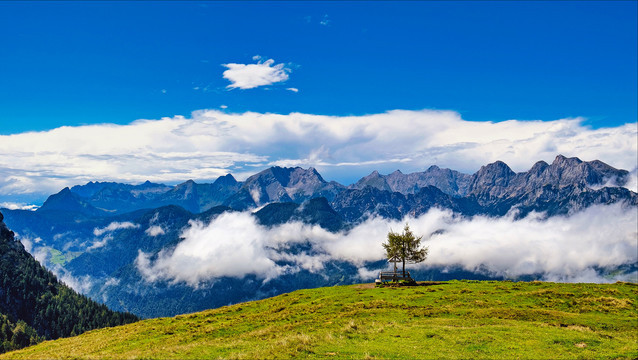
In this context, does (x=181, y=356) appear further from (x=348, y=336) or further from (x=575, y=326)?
(x=575, y=326)

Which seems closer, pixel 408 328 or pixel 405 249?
pixel 408 328

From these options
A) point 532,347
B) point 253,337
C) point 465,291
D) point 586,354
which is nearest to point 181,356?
point 253,337

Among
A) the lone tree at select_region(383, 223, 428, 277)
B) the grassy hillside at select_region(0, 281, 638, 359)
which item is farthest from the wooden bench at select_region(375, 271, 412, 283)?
the grassy hillside at select_region(0, 281, 638, 359)

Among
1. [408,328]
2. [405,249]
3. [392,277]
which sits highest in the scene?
[405,249]

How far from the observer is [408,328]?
35.6m

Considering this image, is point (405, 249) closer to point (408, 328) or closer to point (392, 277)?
point (392, 277)

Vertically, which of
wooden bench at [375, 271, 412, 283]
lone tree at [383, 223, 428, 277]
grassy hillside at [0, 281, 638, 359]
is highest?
lone tree at [383, 223, 428, 277]

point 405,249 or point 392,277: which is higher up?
point 405,249

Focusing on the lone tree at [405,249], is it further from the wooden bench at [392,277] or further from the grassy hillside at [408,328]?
the grassy hillside at [408,328]

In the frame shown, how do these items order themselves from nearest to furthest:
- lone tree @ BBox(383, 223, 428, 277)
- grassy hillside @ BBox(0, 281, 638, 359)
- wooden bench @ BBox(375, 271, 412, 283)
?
grassy hillside @ BBox(0, 281, 638, 359), wooden bench @ BBox(375, 271, 412, 283), lone tree @ BBox(383, 223, 428, 277)

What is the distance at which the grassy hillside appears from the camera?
28656mm

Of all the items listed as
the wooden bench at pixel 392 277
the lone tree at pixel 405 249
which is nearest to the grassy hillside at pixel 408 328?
the wooden bench at pixel 392 277

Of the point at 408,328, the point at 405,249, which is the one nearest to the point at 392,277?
the point at 405,249

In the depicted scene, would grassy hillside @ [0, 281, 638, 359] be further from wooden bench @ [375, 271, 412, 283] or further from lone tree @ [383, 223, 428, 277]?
lone tree @ [383, 223, 428, 277]
